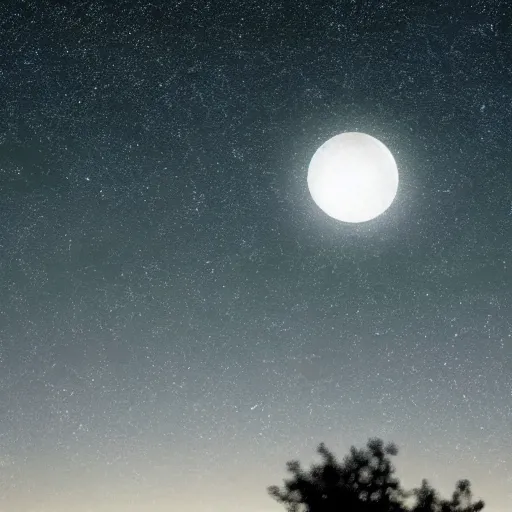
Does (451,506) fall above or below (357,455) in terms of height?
below

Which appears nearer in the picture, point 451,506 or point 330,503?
point 330,503

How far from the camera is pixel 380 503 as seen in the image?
1548 centimetres

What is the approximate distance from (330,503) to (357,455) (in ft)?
5.36

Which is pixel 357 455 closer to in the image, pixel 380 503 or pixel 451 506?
pixel 380 503

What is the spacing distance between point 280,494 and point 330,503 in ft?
5.18

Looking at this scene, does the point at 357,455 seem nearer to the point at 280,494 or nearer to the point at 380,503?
the point at 380,503

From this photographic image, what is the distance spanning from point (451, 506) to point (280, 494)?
5677 mm

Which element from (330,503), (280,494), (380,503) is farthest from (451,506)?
(280,494)

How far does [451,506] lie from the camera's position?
1659 cm

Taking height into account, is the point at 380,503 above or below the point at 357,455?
below

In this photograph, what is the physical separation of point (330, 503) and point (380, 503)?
152 cm

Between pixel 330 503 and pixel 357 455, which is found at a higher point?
pixel 357 455

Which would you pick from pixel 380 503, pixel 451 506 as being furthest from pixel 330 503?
pixel 451 506

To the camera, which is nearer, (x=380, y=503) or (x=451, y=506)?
(x=380, y=503)
